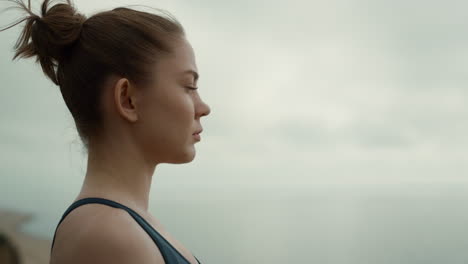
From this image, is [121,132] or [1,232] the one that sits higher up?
[121,132]

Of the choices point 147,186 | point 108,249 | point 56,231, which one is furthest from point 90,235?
point 147,186

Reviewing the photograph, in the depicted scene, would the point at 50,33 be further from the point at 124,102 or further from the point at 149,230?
the point at 149,230

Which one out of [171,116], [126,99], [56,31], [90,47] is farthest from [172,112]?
[56,31]

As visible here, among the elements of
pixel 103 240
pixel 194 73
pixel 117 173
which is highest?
pixel 194 73

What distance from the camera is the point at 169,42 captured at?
1.45m

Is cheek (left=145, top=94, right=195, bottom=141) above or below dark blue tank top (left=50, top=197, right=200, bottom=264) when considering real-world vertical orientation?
above

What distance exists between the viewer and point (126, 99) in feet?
4.50

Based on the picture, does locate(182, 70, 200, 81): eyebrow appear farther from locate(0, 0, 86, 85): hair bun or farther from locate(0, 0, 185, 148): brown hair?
locate(0, 0, 86, 85): hair bun

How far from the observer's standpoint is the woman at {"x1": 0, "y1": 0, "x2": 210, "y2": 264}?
53.2 inches

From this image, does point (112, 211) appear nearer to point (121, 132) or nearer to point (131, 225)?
point (131, 225)

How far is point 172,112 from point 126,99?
118 mm

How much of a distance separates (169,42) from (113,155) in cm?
33

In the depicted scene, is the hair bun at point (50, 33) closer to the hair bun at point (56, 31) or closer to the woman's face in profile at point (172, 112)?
the hair bun at point (56, 31)

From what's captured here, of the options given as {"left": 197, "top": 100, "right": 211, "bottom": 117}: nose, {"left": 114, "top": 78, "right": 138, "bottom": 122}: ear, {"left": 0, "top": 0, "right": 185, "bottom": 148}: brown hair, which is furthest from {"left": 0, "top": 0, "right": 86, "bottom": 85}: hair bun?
{"left": 197, "top": 100, "right": 211, "bottom": 117}: nose
